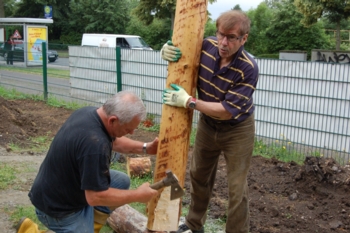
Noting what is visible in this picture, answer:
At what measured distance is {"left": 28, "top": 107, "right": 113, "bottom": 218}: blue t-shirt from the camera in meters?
3.09

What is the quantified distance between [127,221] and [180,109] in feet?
4.33

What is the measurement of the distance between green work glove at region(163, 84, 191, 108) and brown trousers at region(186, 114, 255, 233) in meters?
0.50

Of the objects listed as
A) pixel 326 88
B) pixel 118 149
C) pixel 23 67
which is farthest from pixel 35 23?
pixel 118 149

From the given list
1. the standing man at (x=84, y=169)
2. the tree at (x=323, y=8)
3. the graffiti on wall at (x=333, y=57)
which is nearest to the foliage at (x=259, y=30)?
the tree at (x=323, y=8)

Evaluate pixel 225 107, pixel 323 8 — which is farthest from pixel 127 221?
pixel 323 8

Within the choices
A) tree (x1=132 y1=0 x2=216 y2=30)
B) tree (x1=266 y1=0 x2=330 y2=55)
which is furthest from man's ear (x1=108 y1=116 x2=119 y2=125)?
tree (x1=266 y1=0 x2=330 y2=55)

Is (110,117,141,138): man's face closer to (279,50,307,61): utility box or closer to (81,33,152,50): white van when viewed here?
(279,50,307,61): utility box

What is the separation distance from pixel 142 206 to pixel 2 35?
2274 centimetres

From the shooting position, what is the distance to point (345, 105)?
6793 millimetres

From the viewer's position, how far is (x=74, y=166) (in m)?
3.23

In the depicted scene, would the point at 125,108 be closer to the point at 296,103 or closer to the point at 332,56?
the point at 296,103

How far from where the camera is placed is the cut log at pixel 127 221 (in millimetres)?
4242

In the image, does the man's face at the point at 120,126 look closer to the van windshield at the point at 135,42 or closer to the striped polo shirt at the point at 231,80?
the striped polo shirt at the point at 231,80

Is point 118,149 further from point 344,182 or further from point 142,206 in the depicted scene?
point 344,182
